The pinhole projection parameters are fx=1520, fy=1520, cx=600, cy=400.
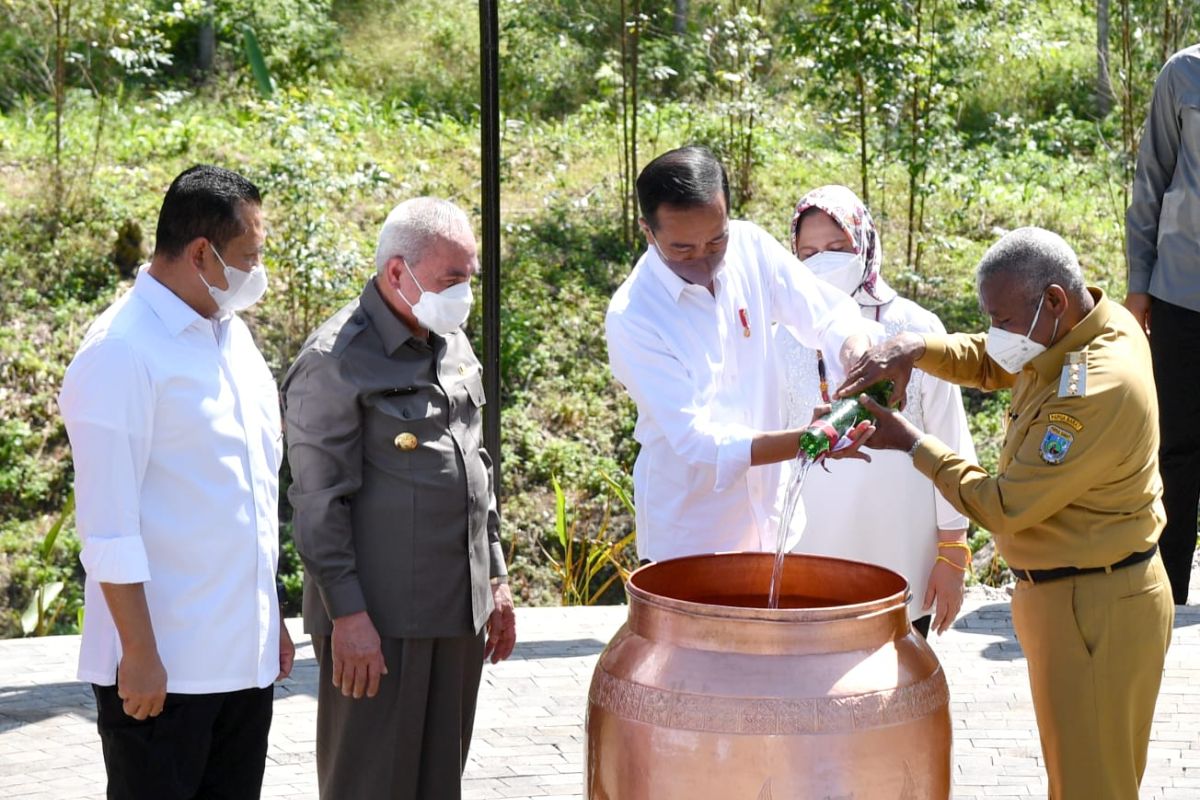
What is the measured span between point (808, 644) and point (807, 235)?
1792 mm

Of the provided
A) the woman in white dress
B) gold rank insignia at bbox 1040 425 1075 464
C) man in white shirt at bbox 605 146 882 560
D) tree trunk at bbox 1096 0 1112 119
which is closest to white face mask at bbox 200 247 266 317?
man in white shirt at bbox 605 146 882 560

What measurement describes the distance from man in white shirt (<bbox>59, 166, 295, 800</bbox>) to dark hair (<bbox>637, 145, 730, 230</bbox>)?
96cm

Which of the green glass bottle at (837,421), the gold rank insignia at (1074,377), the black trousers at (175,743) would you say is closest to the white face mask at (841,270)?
the green glass bottle at (837,421)

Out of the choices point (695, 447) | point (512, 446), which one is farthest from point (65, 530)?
point (695, 447)

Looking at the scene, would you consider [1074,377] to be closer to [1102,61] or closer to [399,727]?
[399,727]

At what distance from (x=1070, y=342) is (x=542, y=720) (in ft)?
8.89

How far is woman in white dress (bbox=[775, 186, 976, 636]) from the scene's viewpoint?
4.32 meters

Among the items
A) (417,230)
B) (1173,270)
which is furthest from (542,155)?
(417,230)

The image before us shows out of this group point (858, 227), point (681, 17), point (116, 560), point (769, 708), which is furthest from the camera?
point (681, 17)

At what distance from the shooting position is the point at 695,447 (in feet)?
12.0

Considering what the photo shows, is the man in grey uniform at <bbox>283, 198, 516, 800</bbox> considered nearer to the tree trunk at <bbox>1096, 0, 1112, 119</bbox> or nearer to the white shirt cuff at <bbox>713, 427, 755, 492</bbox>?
the white shirt cuff at <bbox>713, 427, 755, 492</bbox>

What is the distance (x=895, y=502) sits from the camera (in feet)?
14.2

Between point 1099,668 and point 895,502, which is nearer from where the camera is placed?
point 1099,668

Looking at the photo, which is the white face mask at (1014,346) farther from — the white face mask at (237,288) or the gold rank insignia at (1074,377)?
the white face mask at (237,288)
